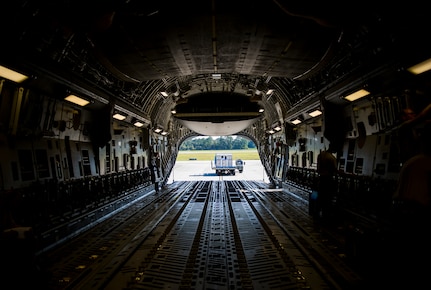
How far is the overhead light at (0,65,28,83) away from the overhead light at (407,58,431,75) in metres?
6.90

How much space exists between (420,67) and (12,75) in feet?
23.5

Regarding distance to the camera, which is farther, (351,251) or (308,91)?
(308,91)

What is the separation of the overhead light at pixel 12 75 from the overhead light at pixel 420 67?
6897mm

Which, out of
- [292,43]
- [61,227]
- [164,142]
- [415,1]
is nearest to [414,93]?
[415,1]

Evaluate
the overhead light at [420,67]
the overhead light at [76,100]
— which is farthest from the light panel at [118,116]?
the overhead light at [420,67]

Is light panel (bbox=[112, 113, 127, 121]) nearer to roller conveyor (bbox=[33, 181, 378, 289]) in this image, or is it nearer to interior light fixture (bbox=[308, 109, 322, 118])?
roller conveyor (bbox=[33, 181, 378, 289])

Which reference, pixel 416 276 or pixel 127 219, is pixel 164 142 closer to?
pixel 127 219

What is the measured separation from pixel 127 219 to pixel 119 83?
4.77m

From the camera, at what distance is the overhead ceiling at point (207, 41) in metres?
5.11

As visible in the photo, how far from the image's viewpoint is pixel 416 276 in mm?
3701

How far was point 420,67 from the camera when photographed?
17.0ft

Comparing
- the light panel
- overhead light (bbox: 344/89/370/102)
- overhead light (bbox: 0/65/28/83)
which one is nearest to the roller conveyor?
overhead light (bbox: 0/65/28/83)

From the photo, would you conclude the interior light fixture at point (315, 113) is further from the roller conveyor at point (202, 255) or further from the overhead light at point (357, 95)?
the roller conveyor at point (202, 255)

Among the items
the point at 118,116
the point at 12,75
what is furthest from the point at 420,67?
the point at 118,116
